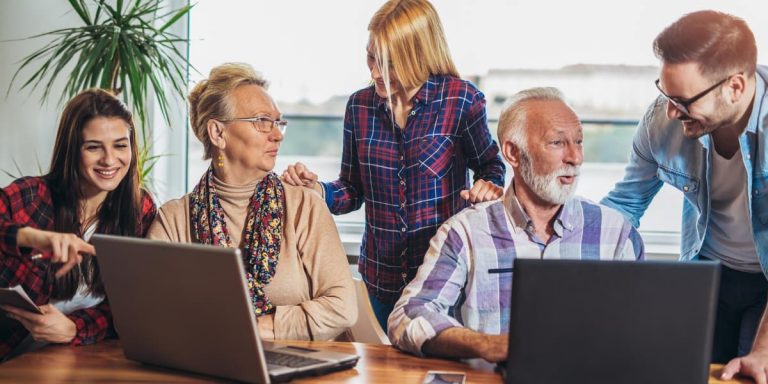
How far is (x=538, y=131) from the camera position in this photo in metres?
2.28

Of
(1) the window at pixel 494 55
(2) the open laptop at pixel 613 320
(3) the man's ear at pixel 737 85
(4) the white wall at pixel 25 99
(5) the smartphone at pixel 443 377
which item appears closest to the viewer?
(2) the open laptop at pixel 613 320

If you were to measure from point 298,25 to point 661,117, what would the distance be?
1897mm

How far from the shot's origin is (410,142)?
8.37 feet

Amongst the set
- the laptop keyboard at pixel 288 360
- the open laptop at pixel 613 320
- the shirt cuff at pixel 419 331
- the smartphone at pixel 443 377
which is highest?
the open laptop at pixel 613 320

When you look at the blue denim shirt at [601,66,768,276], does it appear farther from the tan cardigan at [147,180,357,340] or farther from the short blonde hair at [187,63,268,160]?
the short blonde hair at [187,63,268,160]

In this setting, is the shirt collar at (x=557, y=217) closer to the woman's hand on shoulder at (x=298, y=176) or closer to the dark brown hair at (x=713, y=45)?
the dark brown hair at (x=713, y=45)

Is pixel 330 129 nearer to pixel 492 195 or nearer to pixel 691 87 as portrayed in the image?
pixel 492 195

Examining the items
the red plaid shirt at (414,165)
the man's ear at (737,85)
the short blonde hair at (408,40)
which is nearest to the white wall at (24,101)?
the red plaid shirt at (414,165)

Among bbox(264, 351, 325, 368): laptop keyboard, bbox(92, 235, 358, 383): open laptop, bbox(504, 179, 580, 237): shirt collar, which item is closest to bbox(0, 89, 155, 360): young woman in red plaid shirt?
bbox(92, 235, 358, 383): open laptop

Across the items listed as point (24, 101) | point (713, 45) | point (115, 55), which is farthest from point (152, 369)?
point (24, 101)

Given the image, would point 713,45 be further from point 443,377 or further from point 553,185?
point 443,377

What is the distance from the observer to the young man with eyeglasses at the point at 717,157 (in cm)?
218

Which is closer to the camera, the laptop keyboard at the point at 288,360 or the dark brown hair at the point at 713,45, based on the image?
Result: the laptop keyboard at the point at 288,360

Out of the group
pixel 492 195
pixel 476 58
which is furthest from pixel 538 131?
pixel 476 58
